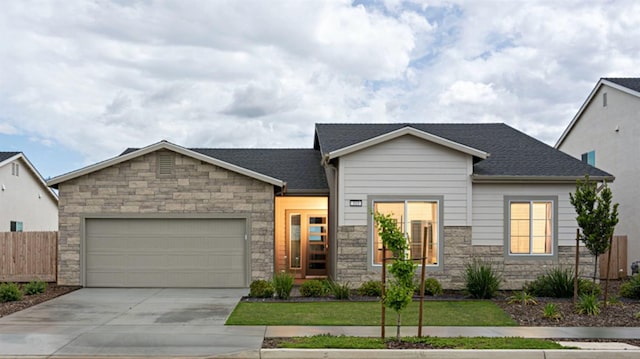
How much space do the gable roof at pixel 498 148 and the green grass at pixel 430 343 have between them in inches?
263

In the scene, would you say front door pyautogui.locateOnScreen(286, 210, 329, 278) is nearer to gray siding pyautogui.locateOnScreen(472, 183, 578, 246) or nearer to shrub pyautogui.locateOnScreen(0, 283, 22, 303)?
gray siding pyautogui.locateOnScreen(472, 183, 578, 246)

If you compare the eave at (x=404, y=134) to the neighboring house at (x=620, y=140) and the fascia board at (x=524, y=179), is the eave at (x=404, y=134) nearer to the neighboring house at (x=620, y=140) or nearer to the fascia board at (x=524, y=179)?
the fascia board at (x=524, y=179)

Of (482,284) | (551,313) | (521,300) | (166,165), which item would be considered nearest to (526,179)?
(482,284)

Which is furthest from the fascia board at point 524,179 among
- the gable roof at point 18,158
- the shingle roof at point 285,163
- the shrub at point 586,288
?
the gable roof at point 18,158

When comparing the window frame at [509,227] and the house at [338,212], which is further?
the window frame at [509,227]

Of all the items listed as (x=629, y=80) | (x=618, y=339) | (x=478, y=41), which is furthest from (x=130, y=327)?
(x=629, y=80)

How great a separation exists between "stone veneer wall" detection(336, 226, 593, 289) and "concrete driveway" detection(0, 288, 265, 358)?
10.3 feet

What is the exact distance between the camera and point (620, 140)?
20.9 meters

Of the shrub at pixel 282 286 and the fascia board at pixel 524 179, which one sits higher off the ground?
the fascia board at pixel 524 179

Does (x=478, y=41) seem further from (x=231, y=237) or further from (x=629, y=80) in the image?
(x=231, y=237)

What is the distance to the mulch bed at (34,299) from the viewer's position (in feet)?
40.6

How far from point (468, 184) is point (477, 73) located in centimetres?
651

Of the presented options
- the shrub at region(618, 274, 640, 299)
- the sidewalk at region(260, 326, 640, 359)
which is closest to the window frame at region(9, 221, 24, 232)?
the sidewalk at region(260, 326, 640, 359)

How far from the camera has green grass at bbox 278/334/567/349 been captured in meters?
8.80
